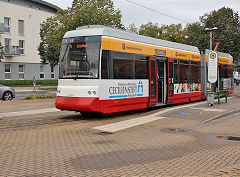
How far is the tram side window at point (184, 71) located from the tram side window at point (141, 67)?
3.99 meters

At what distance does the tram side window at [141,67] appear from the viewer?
41.5 feet

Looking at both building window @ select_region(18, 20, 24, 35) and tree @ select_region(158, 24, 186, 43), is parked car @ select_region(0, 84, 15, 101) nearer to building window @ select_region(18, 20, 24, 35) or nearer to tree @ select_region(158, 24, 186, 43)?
building window @ select_region(18, 20, 24, 35)

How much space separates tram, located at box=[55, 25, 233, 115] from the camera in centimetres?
1080

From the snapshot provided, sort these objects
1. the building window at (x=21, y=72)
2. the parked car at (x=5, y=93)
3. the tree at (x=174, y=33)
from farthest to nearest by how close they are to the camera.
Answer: the tree at (x=174, y=33) → the building window at (x=21, y=72) → the parked car at (x=5, y=93)

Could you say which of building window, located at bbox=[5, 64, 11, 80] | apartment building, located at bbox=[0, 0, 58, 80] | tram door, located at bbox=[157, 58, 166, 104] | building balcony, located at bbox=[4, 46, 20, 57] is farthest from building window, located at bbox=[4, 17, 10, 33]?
tram door, located at bbox=[157, 58, 166, 104]

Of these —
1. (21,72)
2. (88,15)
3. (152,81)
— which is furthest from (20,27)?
(152,81)

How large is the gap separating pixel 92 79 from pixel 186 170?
6.11m

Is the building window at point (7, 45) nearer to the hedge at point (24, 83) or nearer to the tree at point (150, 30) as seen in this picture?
the hedge at point (24, 83)

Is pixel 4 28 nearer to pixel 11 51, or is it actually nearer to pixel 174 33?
pixel 11 51

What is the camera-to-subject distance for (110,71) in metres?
11.1

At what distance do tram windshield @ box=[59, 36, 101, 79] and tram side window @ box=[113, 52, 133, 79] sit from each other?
2.97 feet

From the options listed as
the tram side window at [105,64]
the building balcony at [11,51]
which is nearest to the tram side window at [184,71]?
the tram side window at [105,64]

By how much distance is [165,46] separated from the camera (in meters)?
15.1

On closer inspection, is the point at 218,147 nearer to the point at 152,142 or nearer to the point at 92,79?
the point at 152,142
